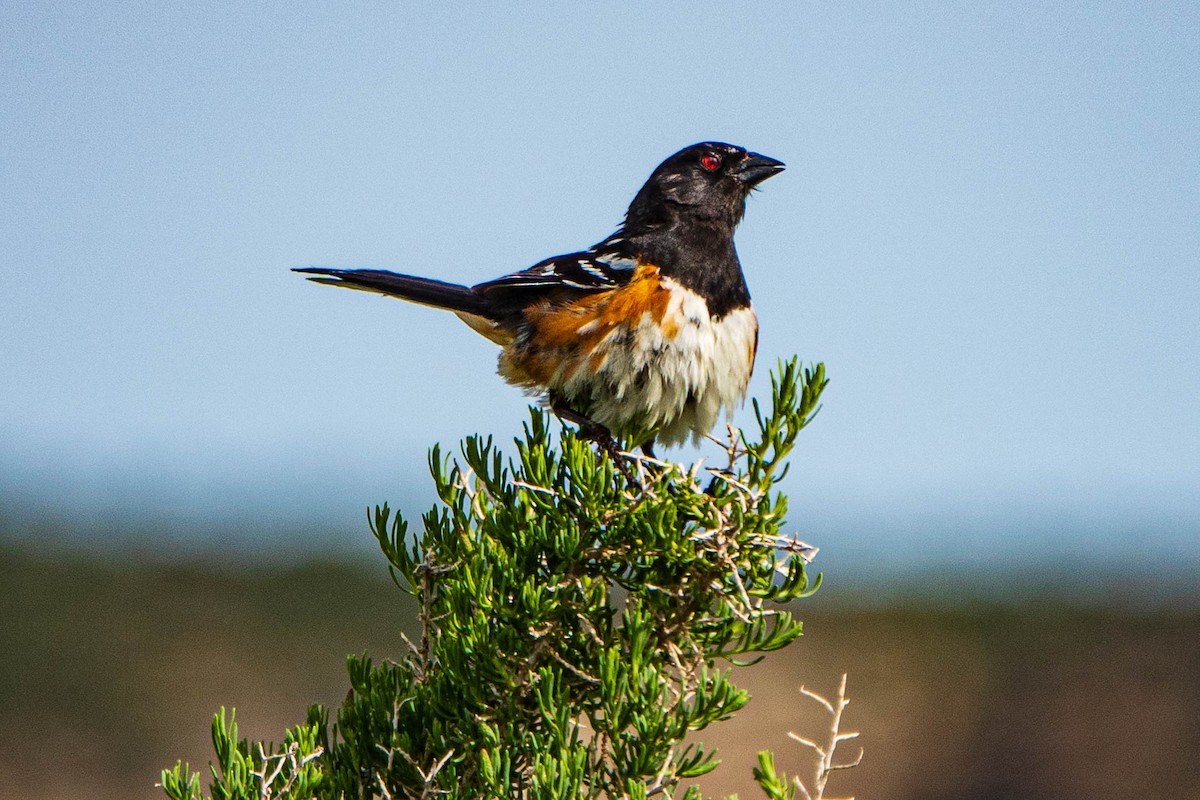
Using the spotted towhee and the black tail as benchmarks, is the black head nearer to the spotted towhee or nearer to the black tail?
the spotted towhee

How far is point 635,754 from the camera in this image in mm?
1760

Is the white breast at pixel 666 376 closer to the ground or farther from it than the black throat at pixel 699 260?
closer to the ground

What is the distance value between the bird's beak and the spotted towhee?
63mm

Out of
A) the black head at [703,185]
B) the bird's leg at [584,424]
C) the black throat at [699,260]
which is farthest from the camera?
the black head at [703,185]

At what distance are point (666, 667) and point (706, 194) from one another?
86.5 inches

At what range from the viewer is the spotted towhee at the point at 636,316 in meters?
3.28

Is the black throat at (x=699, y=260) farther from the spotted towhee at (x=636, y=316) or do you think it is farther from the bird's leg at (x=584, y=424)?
the bird's leg at (x=584, y=424)

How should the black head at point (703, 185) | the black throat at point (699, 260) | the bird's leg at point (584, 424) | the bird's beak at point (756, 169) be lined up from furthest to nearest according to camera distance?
the bird's beak at point (756, 169)
the black head at point (703, 185)
the black throat at point (699, 260)
the bird's leg at point (584, 424)

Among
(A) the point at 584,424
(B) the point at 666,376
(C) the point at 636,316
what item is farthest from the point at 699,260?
(A) the point at 584,424

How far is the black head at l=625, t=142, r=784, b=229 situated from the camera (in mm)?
3826

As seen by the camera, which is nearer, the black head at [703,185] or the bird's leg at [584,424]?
the bird's leg at [584,424]

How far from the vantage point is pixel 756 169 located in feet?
13.1

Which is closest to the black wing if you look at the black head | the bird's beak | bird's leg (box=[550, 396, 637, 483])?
the black head

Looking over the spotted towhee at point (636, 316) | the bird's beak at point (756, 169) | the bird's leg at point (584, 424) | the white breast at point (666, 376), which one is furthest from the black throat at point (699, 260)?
the bird's leg at point (584, 424)
